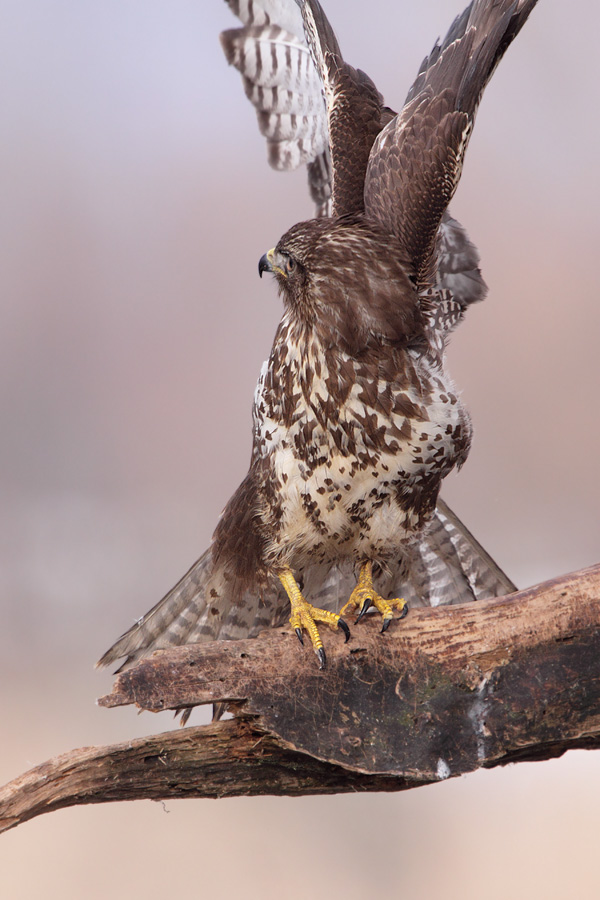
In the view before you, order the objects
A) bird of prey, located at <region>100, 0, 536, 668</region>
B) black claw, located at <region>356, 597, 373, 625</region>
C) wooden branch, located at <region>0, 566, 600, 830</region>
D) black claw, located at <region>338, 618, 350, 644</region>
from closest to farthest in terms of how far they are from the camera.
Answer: wooden branch, located at <region>0, 566, 600, 830</region> < bird of prey, located at <region>100, 0, 536, 668</region> < black claw, located at <region>338, 618, 350, 644</region> < black claw, located at <region>356, 597, 373, 625</region>

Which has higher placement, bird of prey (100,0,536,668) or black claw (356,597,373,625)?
bird of prey (100,0,536,668)

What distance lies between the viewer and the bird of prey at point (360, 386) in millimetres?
2324

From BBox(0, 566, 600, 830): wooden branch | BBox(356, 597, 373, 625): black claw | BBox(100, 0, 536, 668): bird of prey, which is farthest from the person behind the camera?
BBox(356, 597, 373, 625): black claw

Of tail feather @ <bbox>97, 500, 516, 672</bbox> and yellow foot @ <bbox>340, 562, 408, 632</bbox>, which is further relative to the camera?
tail feather @ <bbox>97, 500, 516, 672</bbox>

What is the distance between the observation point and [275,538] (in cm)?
257

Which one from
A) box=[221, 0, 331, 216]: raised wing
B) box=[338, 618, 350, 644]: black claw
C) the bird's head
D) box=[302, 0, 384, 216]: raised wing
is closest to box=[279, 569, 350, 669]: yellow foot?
box=[338, 618, 350, 644]: black claw

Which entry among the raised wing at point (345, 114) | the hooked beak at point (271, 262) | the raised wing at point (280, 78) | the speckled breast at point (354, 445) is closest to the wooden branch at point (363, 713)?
the speckled breast at point (354, 445)

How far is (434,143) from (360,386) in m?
0.78

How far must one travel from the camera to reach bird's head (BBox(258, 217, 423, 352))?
2293mm

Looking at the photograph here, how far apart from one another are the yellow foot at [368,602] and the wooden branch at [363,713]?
0.18 meters

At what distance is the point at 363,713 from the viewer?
7.52 feet

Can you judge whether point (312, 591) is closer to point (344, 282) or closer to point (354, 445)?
point (354, 445)

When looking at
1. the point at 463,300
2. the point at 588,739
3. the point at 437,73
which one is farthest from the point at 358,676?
the point at 437,73

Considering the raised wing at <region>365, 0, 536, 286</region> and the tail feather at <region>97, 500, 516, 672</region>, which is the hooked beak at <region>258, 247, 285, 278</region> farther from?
the tail feather at <region>97, 500, 516, 672</region>
